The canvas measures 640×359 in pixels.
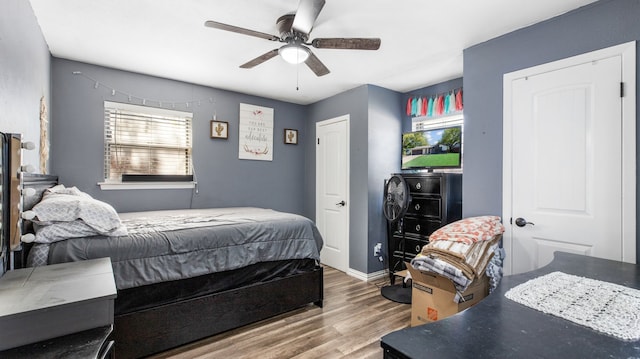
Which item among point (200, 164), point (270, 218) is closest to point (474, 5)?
point (270, 218)

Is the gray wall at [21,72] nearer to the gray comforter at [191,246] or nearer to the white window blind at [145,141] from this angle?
the gray comforter at [191,246]

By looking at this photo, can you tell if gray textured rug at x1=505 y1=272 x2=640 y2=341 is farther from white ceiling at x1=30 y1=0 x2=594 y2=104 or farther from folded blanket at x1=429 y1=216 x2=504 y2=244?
white ceiling at x1=30 y1=0 x2=594 y2=104

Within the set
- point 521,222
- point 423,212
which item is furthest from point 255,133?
point 521,222

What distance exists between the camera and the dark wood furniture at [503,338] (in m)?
0.80

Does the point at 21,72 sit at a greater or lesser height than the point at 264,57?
lesser

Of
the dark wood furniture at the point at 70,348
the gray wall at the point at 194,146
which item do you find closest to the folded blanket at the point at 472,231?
the dark wood furniture at the point at 70,348

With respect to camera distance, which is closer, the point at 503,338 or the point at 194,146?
the point at 503,338

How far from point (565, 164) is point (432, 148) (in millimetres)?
1542

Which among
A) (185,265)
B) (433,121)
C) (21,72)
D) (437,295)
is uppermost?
(433,121)

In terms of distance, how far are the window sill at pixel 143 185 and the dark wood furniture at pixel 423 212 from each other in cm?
264

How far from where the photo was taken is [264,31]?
256cm

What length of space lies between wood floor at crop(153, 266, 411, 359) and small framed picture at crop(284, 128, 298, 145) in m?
2.45

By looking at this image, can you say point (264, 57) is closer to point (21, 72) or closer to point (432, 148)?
point (21, 72)

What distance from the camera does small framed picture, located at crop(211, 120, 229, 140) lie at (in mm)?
4051
